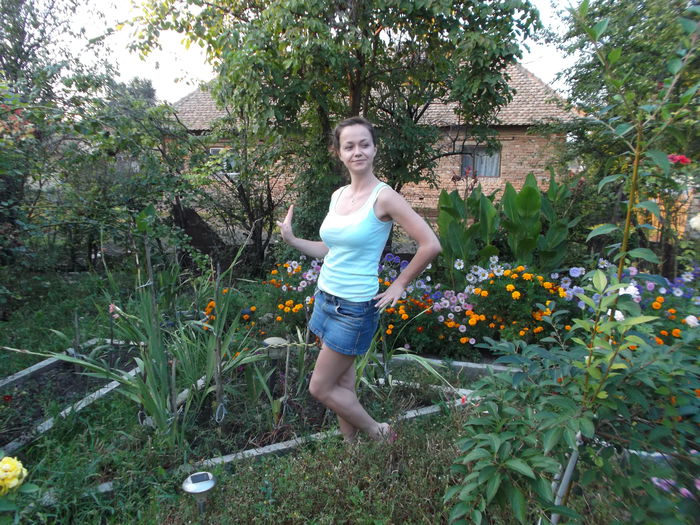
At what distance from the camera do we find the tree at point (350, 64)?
168 inches

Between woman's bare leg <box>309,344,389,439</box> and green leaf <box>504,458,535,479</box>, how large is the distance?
1024 mm

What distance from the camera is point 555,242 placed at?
4004mm

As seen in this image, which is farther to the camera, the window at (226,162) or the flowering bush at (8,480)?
the window at (226,162)

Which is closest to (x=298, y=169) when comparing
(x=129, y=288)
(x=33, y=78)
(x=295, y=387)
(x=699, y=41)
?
(x=129, y=288)

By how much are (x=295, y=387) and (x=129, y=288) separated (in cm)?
301

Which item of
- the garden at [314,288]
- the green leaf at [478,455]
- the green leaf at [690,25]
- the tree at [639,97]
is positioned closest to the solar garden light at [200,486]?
the garden at [314,288]

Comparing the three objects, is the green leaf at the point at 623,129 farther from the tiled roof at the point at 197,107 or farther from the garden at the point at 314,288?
the tiled roof at the point at 197,107

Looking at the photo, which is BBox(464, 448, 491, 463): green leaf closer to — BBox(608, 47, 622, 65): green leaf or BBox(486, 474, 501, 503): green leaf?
BBox(486, 474, 501, 503): green leaf

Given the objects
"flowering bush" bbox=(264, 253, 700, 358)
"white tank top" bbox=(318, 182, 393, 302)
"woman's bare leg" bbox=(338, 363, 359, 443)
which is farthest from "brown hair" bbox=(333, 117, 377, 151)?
"flowering bush" bbox=(264, 253, 700, 358)

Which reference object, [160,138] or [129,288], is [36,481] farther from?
[160,138]

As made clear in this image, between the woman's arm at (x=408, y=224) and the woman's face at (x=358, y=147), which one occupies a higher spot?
the woman's face at (x=358, y=147)

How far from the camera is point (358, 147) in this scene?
2.14m

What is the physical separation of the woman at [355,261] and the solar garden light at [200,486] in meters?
0.62

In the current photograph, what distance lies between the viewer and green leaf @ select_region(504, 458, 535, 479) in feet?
4.05
